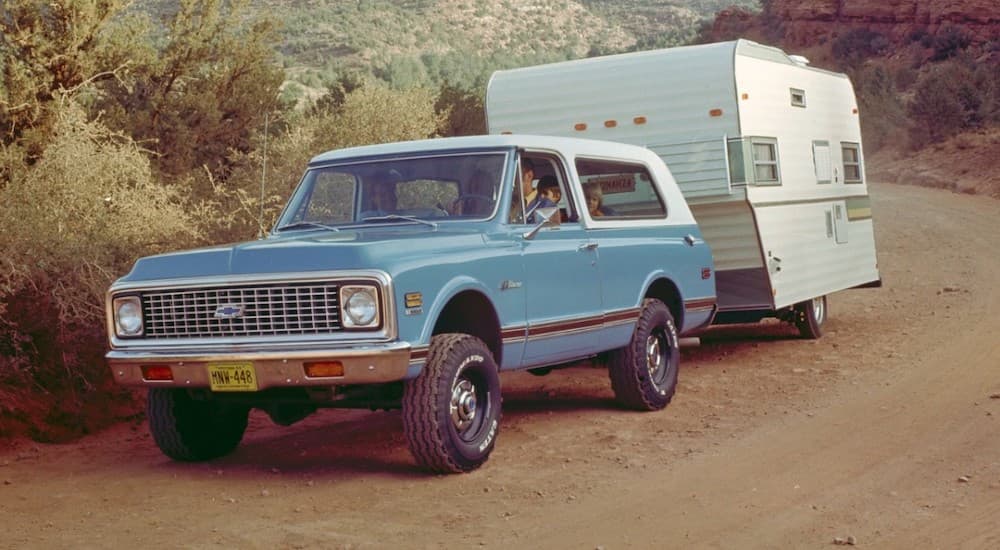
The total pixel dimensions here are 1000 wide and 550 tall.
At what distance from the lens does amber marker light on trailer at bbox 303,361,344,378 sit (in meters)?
6.61

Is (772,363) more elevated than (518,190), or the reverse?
(518,190)

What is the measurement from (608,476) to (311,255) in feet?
6.55

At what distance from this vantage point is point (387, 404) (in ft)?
23.4

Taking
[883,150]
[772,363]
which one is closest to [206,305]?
[772,363]

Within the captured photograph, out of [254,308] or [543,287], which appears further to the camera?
[543,287]

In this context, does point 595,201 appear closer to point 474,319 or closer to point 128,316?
point 474,319

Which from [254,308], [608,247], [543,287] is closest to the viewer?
[254,308]

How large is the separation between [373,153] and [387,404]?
6.17ft

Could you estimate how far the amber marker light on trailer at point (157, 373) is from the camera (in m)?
7.00

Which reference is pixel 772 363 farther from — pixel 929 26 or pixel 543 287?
pixel 929 26

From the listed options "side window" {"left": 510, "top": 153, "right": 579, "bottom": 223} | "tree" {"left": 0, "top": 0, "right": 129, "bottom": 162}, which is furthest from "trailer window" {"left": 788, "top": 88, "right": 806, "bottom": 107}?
"tree" {"left": 0, "top": 0, "right": 129, "bottom": 162}

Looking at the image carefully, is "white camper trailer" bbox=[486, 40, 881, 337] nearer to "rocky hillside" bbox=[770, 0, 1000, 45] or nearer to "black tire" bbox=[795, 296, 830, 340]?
"black tire" bbox=[795, 296, 830, 340]

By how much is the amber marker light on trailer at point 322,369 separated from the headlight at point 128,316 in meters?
1.15

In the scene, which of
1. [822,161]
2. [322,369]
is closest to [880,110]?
[822,161]
